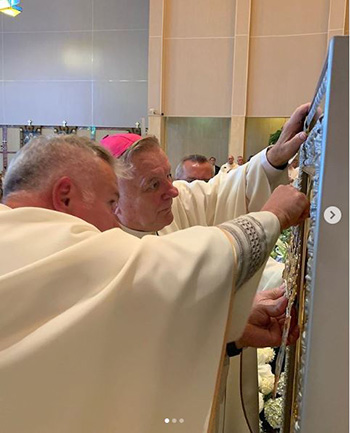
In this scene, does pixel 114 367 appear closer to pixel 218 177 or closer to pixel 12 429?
pixel 12 429

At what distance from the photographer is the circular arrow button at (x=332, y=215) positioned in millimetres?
714

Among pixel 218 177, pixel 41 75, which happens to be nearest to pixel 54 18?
pixel 41 75

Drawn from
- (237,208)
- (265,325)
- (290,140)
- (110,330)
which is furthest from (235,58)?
(110,330)

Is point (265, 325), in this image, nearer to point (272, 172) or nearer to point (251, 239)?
point (251, 239)

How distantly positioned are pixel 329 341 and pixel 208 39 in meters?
9.01

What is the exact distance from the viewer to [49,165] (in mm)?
1106

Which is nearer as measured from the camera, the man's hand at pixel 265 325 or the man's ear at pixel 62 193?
the man's ear at pixel 62 193

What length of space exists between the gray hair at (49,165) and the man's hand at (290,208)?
1.45ft

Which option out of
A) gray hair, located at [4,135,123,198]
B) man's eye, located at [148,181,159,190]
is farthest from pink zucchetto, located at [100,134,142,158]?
gray hair, located at [4,135,123,198]

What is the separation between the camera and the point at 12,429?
2.84 ft

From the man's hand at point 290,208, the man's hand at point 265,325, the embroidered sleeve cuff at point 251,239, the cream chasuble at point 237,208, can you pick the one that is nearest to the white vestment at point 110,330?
the embroidered sleeve cuff at point 251,239

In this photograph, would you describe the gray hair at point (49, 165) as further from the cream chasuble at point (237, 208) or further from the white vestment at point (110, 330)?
the cream chasuble at point (237, 208)

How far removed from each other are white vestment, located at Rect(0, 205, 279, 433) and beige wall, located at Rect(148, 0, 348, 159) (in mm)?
8277

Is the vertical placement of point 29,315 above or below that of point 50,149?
below
